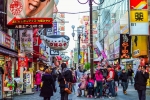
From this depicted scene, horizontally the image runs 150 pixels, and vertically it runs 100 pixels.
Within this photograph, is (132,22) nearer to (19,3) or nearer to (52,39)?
(52,39)

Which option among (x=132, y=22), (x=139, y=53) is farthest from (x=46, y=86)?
(x=139, y=53)

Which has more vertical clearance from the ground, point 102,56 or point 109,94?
point 102,56

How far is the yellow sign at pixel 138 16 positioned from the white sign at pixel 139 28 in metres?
0.32

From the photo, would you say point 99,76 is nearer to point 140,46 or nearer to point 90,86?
point 90,86

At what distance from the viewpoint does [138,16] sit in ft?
84.5

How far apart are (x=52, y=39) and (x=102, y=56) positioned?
4.59 meters

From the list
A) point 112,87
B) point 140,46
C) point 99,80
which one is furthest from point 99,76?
point 140,46

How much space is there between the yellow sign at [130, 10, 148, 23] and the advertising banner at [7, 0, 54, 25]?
8.50 m

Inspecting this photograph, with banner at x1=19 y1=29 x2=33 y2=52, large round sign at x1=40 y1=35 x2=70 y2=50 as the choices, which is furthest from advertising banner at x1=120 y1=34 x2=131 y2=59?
banner at x1=19 y1=29 x2=33 y2=52

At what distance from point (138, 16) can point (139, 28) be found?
95cm

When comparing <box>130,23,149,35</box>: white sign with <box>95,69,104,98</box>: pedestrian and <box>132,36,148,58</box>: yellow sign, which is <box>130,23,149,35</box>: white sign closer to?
<box>132,36,148,58</box>: yellow sign

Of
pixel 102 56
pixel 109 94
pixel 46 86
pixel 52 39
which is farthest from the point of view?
pixel 52 39

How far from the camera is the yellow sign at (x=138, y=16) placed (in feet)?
83.8

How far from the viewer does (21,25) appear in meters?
18.5
